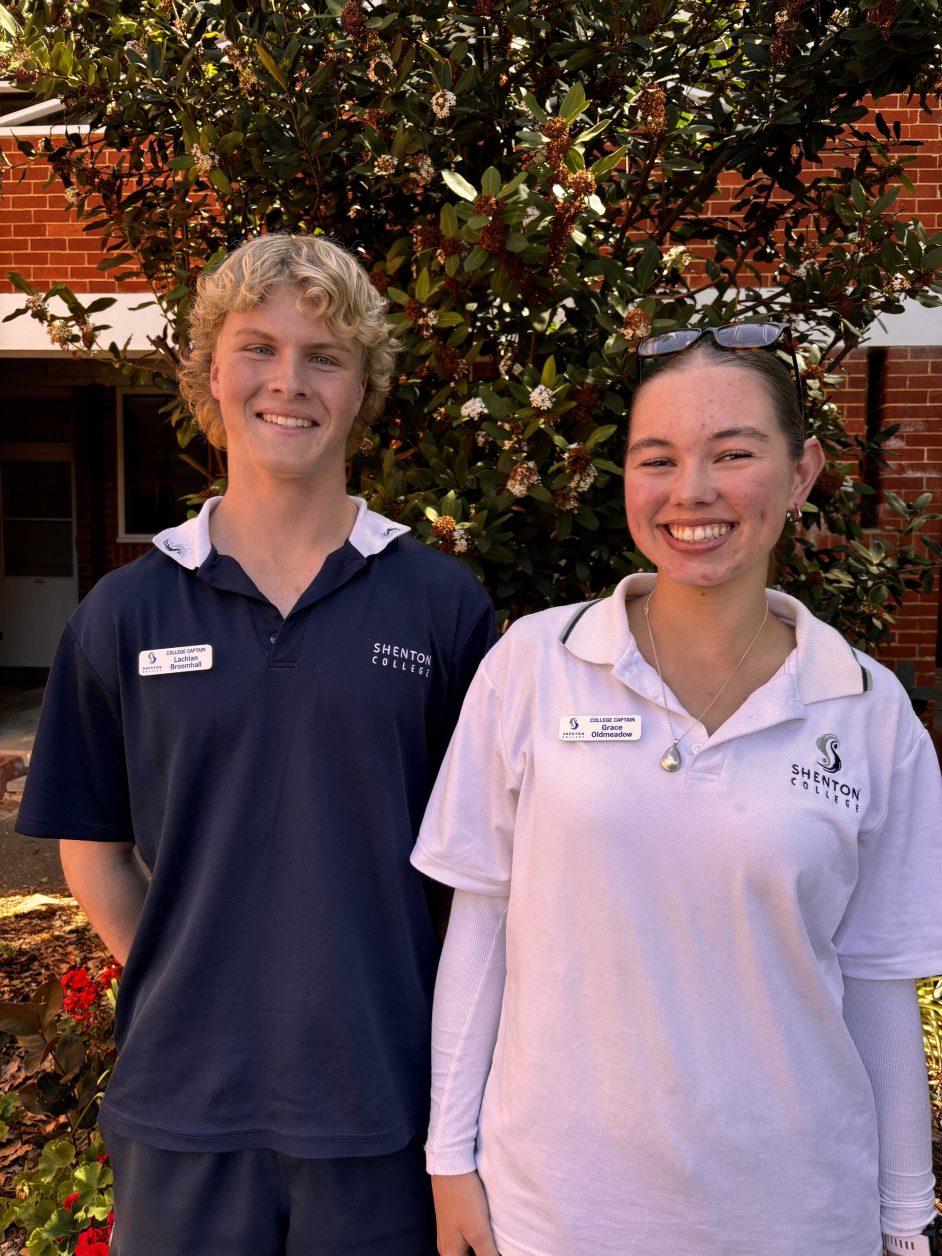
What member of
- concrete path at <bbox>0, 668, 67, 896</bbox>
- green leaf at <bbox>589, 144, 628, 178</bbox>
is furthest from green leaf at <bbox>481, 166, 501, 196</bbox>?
concrete path at <bbox>0, 668, 67, 896</bbox>

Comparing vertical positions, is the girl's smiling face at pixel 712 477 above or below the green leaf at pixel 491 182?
below

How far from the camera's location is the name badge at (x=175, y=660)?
175 centimetres

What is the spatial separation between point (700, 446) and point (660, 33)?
190 centimetres

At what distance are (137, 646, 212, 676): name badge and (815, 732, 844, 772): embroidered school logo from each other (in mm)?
947

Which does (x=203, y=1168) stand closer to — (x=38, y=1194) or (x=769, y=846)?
(x=769, y=846)

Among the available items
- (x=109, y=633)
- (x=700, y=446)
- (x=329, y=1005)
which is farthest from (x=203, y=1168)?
(x=700, y=446)

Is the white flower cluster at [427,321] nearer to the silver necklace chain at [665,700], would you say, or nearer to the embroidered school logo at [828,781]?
the silver necklace chain at [665,700]

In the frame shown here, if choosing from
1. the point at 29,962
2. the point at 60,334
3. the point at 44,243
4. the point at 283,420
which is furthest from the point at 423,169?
the point at 44,243

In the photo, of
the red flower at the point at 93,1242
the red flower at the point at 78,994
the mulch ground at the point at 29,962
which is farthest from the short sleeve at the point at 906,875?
the mulch ground at the point at 29,962

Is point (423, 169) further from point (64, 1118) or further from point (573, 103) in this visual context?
point (64, 1118)

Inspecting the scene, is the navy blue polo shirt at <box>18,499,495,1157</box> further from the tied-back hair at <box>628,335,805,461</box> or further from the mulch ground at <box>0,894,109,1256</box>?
the mulch ground at <box>0,894,109,1256</box>

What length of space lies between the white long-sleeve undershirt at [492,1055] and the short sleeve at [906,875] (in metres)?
0.06

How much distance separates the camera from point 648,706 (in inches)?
62.6

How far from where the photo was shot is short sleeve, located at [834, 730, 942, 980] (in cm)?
156
